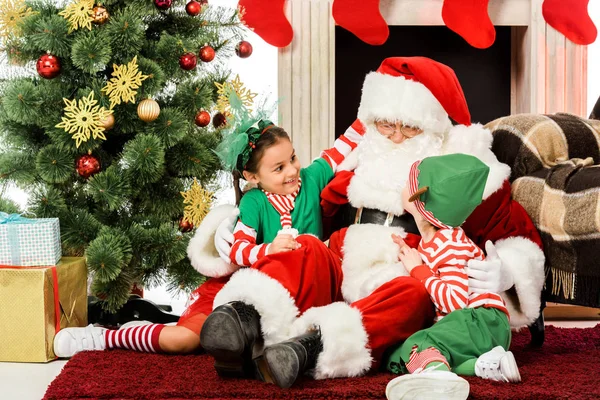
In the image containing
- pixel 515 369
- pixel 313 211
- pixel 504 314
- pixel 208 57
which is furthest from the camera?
pixel 208 57

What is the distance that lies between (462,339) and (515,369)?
14 cm

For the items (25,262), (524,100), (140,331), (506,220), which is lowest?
(140,331)

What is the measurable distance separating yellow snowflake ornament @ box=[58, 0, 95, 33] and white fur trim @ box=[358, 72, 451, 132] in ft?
3.41

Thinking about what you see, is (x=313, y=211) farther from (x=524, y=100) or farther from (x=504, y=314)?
(x=524, y=100)

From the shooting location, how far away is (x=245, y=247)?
2.15 meters

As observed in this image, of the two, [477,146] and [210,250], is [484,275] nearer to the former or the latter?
[477,146]

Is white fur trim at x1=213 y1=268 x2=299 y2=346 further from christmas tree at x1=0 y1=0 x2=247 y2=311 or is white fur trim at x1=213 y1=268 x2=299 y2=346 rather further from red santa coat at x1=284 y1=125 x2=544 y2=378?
christmas tree at x1=0 y1=0 x2=247 y2=311

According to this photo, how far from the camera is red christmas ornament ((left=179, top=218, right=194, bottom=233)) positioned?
276 cm

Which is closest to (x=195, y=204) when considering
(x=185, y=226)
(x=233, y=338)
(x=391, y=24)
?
(x=185, y=226)

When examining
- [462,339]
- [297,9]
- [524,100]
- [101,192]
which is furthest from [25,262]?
[524,100]

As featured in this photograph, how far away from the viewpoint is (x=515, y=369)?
182cm

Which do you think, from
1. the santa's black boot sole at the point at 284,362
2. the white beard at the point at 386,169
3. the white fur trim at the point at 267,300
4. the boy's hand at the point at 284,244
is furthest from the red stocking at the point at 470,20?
the santa's black boot sole at the point at 284,362

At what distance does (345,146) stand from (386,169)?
0.24m

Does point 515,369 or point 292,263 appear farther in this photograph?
point 292,263
